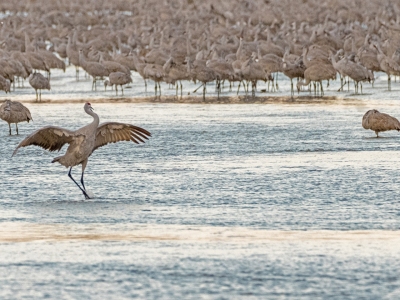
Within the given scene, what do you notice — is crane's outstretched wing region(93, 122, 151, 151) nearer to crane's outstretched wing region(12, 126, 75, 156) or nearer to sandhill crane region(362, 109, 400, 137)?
crane's outstretched wing region(12, 126, 75, 156)

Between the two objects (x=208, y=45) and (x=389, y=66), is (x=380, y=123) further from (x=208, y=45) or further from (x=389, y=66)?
(x=208, y=45)

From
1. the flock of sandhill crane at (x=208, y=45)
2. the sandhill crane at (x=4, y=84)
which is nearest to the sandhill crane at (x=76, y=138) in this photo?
the flock of sandhill crane at (x=208, y=45)

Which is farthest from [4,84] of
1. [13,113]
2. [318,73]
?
[13,113]

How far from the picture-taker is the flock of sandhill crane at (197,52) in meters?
18.0

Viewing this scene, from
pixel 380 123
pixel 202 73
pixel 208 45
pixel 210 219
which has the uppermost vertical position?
pixel 208 45

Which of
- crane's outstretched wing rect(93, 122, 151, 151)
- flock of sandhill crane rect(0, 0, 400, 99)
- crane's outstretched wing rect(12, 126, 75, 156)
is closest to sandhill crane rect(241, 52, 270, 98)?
flock of sandhill crane rect(0, 0, 400, 99)

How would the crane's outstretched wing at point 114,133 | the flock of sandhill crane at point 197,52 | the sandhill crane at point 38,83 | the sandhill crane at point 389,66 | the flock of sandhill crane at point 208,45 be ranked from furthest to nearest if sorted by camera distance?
1. the sandhill crane at point 389,66
2. the flock of sandhill crane at point 208,45
3. the sandhill crane at point 38,83
4. the flock of sandhill crane at point 197,52
5. the crane's outstretched wing at point 114,133

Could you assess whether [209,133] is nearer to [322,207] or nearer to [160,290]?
[322,207]

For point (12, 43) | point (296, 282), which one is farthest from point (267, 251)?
point (12, 43)

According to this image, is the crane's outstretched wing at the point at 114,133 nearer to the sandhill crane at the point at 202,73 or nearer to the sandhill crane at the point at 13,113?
the sandhill crane at the point at 13,113

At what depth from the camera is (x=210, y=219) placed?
11.2m

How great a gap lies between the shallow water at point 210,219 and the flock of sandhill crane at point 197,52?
704mm

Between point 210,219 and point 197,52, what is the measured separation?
2682 cm

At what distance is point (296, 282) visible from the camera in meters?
8.66
